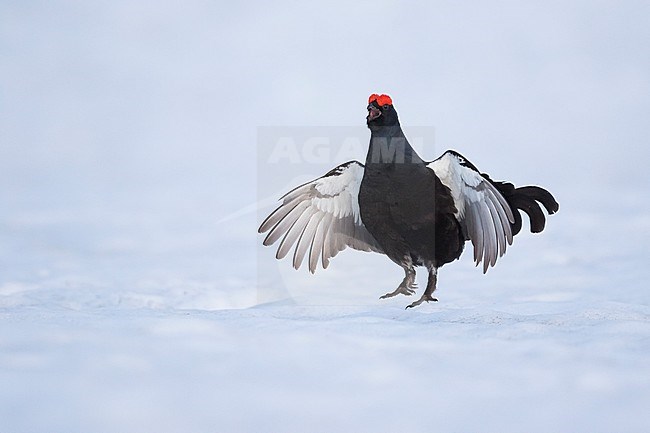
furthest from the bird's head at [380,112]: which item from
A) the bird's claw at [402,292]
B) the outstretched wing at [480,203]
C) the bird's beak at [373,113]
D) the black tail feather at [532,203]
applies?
the bird's claw at [402,292]

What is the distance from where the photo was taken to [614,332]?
2.82 meters

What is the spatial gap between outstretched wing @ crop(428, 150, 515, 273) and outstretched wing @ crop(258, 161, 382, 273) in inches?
29.8

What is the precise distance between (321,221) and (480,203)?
1286mm

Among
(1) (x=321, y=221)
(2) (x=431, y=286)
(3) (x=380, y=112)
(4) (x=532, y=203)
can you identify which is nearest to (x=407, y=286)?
(2) (x=431, y=286)

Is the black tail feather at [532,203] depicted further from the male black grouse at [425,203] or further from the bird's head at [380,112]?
the bird's head at [380,112]

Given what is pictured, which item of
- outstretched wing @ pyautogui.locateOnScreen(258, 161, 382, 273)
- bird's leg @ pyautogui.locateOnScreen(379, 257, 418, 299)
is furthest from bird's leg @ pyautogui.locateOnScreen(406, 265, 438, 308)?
outstretched wing @ pyautogui.locateOnScreen(258, 161, 382, 273)

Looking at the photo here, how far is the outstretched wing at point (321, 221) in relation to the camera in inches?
201

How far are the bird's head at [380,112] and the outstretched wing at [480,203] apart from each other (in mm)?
419

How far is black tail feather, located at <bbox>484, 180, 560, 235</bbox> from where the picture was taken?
4840 millimetres

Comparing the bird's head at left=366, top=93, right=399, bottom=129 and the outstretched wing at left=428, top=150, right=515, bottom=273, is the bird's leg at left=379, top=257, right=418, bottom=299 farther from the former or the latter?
the bird's head at left=366, top=93, right=399, bottom=129

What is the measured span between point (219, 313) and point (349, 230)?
80.2 inches

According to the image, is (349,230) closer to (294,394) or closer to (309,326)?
(309,326)

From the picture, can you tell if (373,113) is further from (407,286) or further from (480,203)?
(407,286)

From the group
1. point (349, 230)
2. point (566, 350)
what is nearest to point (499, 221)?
point (349, 230)
